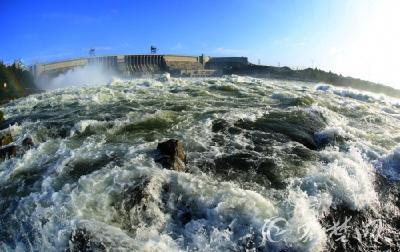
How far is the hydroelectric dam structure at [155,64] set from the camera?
72.6 metres

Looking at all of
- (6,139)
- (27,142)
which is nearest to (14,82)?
(6,139)

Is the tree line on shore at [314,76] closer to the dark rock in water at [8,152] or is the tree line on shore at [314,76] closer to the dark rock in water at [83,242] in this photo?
the dark rock in water at [8,152]

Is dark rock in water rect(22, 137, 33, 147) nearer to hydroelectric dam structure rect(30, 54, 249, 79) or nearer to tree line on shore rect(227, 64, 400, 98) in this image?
tree line on shore rect(227, 64, 400, 98)

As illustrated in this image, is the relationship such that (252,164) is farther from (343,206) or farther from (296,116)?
(296,116)

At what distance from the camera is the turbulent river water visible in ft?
24.8

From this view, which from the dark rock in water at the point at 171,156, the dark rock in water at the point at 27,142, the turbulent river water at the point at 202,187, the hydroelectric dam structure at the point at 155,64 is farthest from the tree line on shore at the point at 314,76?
the dark rock in water at the point at 27,142

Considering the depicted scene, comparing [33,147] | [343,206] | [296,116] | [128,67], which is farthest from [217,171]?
[128,67]

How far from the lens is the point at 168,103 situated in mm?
21266

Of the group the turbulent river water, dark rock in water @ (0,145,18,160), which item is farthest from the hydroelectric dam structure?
dark rock in water @ (0,145,18,160)

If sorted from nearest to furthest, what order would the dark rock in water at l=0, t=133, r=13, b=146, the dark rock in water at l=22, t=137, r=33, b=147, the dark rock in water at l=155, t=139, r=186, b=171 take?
the dark rock in water at l=155, t=139, r=186, b=171 → the dark rock in water at l=22, t=137, r=33, b=147 → the dark rock in water at l=0, t=133, r=13, b=146

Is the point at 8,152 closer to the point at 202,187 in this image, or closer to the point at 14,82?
the point at 202,187

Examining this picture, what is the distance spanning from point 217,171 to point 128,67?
70053 millimetres

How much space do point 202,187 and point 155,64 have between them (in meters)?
74.9

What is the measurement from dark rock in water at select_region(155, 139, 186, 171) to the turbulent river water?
28 cm
